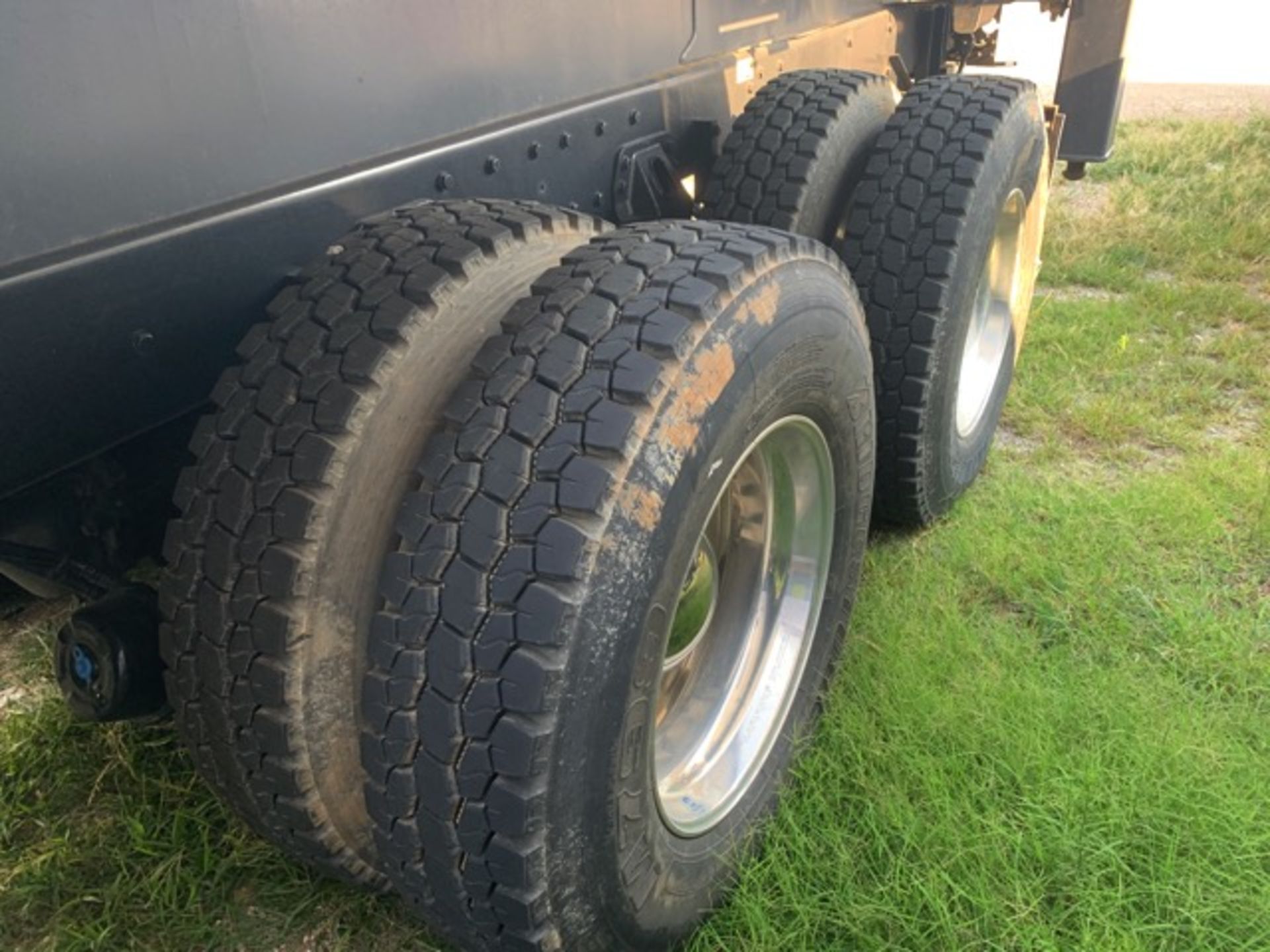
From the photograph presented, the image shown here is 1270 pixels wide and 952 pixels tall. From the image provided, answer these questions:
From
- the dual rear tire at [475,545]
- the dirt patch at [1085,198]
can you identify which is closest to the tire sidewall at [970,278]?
the dual rear tire at [475,545]

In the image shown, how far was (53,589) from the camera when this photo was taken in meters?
1.82

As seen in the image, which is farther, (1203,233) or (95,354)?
(1203,233)

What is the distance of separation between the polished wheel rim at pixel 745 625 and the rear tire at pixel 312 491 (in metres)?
0.56

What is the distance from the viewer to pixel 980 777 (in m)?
2.02

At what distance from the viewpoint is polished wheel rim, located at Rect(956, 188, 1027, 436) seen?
307 cm

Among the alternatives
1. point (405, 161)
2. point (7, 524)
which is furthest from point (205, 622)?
point (405, 161)

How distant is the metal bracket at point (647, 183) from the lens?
2090 millimetres

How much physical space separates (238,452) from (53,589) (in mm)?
653

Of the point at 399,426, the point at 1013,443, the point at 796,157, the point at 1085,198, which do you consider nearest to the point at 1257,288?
the point at 1085,198

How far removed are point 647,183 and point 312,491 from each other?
42.8 inches

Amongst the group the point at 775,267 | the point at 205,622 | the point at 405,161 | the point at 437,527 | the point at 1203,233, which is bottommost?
the point at 1203,233

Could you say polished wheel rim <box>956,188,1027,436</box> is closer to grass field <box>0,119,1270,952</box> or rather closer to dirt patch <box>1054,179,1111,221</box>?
grass field <box>0,119,1270,952</box>

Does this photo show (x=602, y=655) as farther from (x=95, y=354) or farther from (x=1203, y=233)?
(x=1203, y=233)

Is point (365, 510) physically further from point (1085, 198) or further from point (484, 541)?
point (1085, 198)
